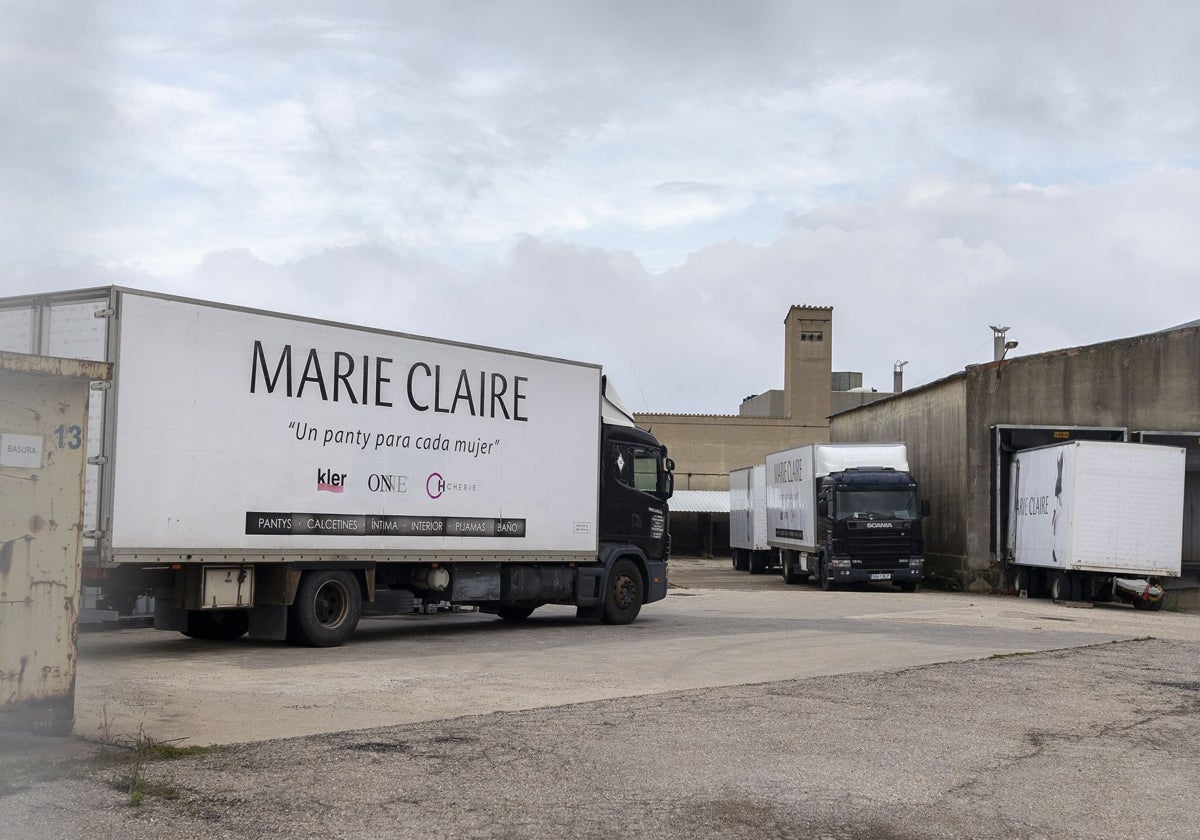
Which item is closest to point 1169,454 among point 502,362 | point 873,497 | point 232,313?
point 873,497

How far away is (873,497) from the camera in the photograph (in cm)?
3086

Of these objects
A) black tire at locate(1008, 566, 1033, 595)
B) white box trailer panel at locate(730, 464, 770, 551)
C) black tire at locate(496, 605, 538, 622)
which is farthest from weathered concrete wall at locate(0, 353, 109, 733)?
white box trailer panel at locate(730, 464, 770, 551)

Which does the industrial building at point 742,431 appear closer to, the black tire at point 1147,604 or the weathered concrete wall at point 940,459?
the weathered concrete wall at point 940,459

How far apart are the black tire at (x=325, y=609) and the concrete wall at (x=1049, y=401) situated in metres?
22.0

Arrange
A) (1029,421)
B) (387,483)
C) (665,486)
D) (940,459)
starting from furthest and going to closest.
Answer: (940,459)
(1029,421)
(665,486)
(387,483)

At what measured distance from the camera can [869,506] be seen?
30797 mm

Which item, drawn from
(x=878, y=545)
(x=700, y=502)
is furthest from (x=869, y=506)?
(x=700, y=502)

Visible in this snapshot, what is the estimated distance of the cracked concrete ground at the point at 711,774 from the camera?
6387 mm

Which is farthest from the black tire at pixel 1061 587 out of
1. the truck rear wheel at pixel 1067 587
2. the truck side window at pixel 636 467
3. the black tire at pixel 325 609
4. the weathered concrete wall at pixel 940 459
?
the black tire at pixel 325 609

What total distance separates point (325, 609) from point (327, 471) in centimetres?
166

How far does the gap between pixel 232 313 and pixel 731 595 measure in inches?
671

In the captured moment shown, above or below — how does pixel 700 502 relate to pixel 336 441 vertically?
below

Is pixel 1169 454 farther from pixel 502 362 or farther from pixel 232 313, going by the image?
pixel 232 313

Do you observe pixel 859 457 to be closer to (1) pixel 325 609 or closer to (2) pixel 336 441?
(1) pixel 325 609
